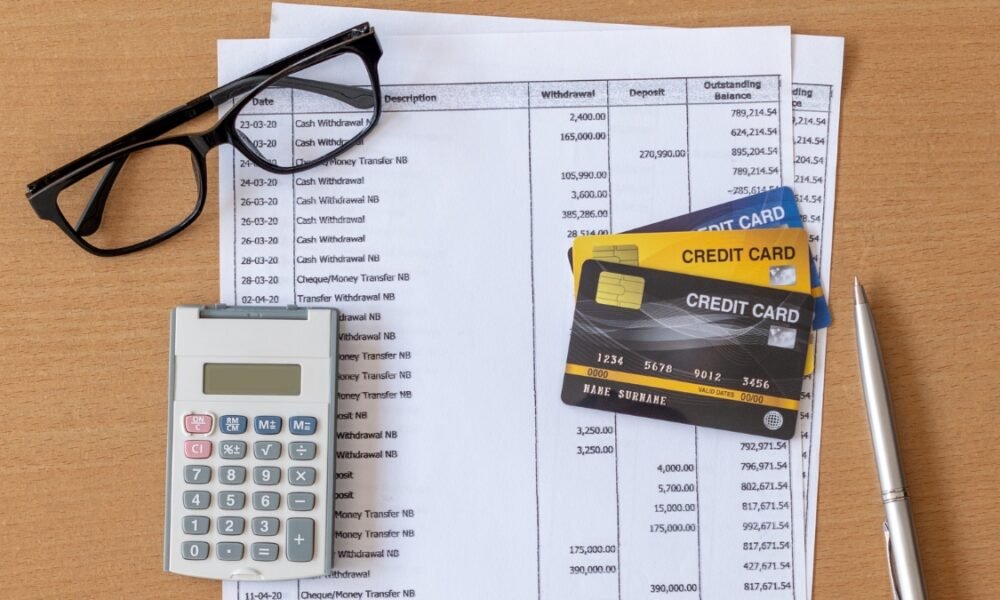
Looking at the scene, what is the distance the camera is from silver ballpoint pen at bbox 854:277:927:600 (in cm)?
51

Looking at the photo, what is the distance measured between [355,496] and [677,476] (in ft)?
0.72

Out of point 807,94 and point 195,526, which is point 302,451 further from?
point 807,94

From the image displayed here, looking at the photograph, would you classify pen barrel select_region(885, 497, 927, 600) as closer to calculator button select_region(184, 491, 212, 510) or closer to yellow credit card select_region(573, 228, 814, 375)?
yellow credit card select_region(573, 228, 814, 375)

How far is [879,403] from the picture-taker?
52 cm

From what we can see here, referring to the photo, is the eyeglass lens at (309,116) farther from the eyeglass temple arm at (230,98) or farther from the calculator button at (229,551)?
the calculator button at (229,551)

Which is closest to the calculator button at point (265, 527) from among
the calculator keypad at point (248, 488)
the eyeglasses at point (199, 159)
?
the calculator keypad at point (248, 488)

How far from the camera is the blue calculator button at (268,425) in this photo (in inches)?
19.6

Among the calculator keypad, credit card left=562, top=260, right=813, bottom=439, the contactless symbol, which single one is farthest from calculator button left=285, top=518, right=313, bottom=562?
the contactless symbol

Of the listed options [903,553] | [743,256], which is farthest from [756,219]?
[903,553]

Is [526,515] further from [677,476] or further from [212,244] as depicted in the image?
[212,244]

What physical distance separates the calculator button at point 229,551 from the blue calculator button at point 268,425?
7 cm

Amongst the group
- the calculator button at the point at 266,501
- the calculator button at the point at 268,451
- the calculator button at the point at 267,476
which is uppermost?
the calculator button at the point at 268,451

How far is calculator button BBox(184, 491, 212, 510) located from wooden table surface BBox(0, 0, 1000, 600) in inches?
1.6

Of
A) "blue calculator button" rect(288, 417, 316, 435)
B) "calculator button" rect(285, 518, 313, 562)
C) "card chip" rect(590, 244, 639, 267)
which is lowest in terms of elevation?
"calculator button" rect(285, 518, 313, 562)
